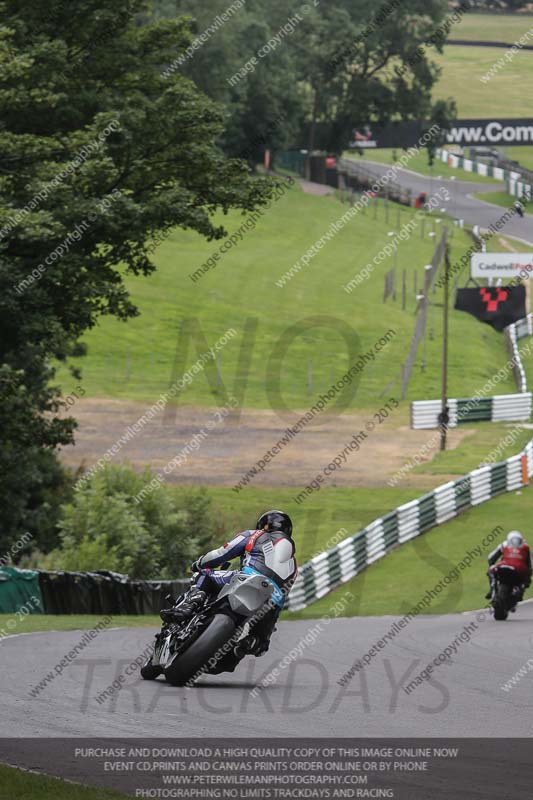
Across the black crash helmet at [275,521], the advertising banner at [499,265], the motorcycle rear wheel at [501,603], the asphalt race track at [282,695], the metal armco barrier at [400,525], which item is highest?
the black crash helmet at [275,521]

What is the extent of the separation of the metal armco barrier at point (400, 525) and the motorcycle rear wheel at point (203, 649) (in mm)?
14880

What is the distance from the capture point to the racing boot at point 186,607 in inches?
496

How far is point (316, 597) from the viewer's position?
29.2 metres

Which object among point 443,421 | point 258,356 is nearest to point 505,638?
point 443,421

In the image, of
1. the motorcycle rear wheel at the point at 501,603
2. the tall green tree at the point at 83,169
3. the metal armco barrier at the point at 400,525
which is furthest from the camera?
→ the metal armco barrier at the point at 400,525

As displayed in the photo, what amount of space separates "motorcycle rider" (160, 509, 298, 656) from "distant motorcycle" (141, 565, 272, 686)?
3.7 inches

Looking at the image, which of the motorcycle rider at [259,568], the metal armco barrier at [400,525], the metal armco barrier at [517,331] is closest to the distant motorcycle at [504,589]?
the metal armco barrier at [400,525]

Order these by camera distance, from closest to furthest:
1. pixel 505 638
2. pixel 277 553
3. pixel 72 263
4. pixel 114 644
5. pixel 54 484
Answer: pixel 277 553 → pixel 114 644 → pixel 505 638 → pixel 72 263 → pixel 54 484

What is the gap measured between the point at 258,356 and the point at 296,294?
1092cm

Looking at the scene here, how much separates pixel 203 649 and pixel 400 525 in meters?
22.0

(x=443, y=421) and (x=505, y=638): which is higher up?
(x=505, y=638)

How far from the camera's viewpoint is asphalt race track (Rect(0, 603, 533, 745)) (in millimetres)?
10883

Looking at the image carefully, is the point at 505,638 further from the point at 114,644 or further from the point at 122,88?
the point at 122,88

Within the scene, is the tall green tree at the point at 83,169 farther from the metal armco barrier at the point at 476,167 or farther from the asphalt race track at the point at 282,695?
the metal armco barrier at the point at 476,167
